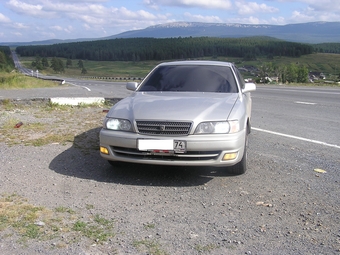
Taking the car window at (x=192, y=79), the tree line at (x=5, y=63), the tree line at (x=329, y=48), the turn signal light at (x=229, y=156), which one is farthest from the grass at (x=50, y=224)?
the tree line at (x=329, y=48)

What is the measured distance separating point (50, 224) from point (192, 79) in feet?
11.2

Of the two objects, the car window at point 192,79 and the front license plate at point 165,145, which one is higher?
the car window at point 192,79

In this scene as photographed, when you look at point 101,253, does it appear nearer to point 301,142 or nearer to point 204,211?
point 204,211

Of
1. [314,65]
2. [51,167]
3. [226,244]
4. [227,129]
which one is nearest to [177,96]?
[227,129]

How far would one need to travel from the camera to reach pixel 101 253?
2922 millimetres

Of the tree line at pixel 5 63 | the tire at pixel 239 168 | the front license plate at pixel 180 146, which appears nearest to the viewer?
the front license plate at pixel 180 146

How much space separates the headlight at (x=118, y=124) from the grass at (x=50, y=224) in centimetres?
127

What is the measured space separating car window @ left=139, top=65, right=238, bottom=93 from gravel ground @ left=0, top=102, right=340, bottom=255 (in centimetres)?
119

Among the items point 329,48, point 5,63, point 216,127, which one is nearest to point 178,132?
point 216,127

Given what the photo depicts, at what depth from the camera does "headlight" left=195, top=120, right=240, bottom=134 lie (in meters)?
4.47

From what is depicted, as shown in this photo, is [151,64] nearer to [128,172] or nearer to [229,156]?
[128,172]

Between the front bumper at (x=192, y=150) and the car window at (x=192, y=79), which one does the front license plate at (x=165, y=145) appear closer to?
the front bumper at (x=192, y=150)

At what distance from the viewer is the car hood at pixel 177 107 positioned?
179 inches

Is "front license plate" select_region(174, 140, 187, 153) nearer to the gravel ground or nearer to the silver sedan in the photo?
the silver sedan
